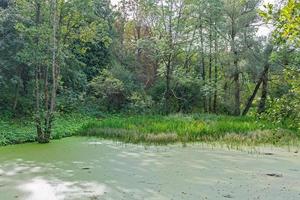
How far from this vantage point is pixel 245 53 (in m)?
13.5

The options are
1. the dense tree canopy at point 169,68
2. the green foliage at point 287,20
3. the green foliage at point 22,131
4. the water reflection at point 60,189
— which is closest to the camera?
the green foliage at point 287,20

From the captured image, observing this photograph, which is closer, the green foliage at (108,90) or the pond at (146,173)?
the pond at (146,173)

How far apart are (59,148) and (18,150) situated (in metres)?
0.70

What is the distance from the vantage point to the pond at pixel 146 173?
12.8 feet

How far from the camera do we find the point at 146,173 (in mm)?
4875

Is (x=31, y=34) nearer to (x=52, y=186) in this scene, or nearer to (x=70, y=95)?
(x=52, y=186)

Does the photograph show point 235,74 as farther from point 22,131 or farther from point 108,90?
point 22,131

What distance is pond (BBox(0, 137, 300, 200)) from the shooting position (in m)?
3.91

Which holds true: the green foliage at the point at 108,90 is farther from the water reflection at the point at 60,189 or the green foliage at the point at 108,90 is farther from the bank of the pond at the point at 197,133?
the water reflection at the point at 60,189

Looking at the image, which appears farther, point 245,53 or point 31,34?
point 245,53

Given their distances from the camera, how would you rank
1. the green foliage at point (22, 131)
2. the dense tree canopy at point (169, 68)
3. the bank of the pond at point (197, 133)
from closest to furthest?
the bank of the pond at point (197, 133) → the green foliage at point (22, 131) → the dense tree canopy at point (169, 68)

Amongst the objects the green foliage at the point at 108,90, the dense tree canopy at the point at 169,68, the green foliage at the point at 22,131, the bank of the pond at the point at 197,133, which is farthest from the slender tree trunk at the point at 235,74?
the green foliage at the point at 22,131

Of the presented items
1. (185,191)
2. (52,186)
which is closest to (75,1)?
(52,186)

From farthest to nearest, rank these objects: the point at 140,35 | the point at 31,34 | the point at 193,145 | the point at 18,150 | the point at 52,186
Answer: the point at 140,35
the point at 31,34
the point at 193,145
the point at 18,150
the point at 52,186
